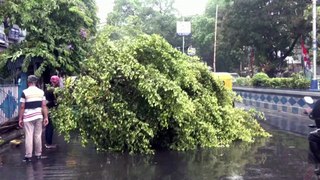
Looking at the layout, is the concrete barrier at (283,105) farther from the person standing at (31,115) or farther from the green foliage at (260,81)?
the person standing at (31,115)

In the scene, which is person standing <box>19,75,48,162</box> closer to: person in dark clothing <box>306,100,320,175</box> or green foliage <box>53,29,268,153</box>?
green foliage <box>53,29,268,153</box>

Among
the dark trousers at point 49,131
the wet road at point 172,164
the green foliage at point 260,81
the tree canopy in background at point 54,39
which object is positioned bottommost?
the wet road at point 172,164

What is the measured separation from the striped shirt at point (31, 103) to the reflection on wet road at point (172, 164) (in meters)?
0.91

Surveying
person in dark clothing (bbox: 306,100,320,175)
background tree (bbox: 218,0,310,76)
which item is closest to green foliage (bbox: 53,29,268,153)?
person in dark clothing (bbox: 306,100,320,175)

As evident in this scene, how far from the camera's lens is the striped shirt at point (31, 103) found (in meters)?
8.87

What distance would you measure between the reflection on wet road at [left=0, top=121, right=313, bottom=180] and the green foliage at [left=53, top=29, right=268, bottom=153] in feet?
1.39

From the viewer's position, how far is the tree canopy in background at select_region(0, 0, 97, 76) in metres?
14.8

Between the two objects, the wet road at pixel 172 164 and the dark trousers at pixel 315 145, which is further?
the wet road at pixel 172 164

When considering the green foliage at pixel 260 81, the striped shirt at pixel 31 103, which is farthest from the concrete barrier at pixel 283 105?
the striped shirt at pixel 31 103

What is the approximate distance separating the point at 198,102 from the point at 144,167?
9.66 ft

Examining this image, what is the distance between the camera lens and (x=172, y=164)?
8.41 m

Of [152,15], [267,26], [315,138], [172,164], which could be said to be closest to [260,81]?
[267,26]

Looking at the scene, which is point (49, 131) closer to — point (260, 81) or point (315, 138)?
point (315, 138)

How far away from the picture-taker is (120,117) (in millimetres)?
9297
